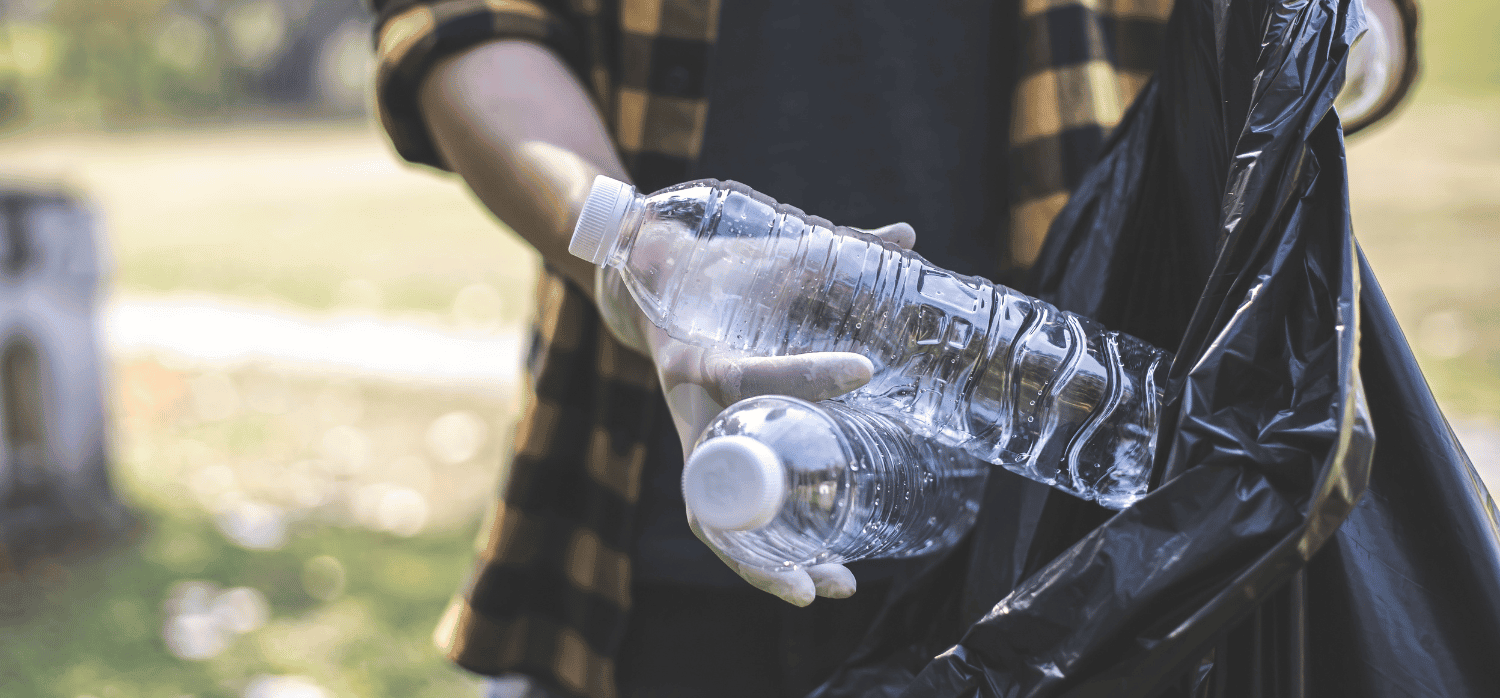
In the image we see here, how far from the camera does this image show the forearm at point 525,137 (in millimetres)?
1128

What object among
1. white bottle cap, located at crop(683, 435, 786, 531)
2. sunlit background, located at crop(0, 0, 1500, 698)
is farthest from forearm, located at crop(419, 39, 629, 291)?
sunlit background, located at crop(0, 0, 1500, 698)

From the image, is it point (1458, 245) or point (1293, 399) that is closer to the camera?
point (1293, 399)

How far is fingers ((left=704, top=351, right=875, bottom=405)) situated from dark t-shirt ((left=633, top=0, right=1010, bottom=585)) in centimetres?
41

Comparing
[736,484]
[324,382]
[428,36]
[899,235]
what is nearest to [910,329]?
[899,235]

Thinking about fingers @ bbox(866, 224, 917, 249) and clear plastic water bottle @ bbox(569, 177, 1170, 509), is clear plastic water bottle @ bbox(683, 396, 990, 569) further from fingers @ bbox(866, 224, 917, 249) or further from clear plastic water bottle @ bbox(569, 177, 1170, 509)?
fingers @ bbox(866, 224, 917, 249)

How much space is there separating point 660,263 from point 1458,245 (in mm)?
6245

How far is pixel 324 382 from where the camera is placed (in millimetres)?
5500

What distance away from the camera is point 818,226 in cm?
109

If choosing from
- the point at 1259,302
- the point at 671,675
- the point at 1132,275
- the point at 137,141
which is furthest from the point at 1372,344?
the point at 137,141

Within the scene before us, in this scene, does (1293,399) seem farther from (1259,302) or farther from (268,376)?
(268,376)

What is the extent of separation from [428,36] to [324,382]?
4.71m

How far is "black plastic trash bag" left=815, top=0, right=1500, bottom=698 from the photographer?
72 centimetres

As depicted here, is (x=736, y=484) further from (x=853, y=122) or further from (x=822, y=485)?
(x=853, y=122)

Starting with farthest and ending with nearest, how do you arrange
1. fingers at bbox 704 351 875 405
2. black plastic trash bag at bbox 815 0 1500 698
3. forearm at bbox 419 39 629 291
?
1. forearm at bbox 419 39 629 291
2. fingers at bbox 704 351 875 405
3. black plastic trash bag at bbox 815 0 1500 698
